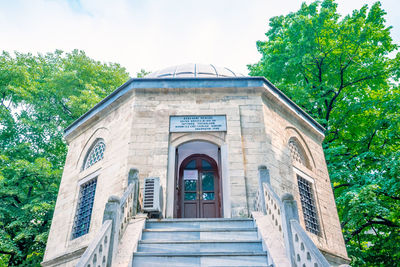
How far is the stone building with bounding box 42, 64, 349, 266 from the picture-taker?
8.31 m

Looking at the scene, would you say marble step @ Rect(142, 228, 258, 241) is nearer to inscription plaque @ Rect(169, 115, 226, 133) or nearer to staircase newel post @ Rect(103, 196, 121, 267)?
staircase newel post @ Rect(103, 196, 121, 267)

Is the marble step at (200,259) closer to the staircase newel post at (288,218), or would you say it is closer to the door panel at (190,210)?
the staircase newel post at (288,218)

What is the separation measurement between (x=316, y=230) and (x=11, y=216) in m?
11.3

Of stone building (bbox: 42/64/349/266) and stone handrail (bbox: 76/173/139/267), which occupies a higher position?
stone building (bbox: 42/64/349/266)

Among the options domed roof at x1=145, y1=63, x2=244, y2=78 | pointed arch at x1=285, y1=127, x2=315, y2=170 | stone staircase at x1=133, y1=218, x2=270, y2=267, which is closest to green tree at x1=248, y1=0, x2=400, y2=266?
pointed arch at x1=285, y1=127, x2=315, y2=170

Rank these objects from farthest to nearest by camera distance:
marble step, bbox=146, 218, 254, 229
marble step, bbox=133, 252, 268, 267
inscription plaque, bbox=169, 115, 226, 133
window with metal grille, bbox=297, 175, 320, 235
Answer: window with metal grille, bbox=297, 175, 320, 235
inscription plaque, bbox=169, 115, 226, 133
marble step, bbox=146, 218, 254, 229
marble step, bbox=133, 252, 268, 267

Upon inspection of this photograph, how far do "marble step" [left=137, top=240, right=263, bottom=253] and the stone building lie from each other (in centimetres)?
46

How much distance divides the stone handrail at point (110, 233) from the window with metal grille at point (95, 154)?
4313 millimetres

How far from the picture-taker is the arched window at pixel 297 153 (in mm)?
10595

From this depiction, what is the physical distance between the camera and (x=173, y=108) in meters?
9.75

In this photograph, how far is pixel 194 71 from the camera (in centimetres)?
1287

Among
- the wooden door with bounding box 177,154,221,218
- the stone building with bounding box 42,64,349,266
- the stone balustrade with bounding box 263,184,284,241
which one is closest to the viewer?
the stone balustrade with bounding box 263,184,284,241

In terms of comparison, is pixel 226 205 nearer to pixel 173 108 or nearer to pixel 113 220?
pixel 173 108

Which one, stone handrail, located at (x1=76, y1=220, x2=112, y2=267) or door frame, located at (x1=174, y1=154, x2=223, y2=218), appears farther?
door frame, located at (x1=174, y1=154, x2=223, y2=218)
